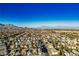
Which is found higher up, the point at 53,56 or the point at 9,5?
the point at 9,5

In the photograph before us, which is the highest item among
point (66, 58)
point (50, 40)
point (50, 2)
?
point (50, 2)

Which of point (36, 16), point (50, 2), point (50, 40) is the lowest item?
point (50, 40)

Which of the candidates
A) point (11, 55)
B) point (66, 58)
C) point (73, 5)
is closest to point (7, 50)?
point (11, 55)

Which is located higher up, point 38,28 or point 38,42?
point 38,28

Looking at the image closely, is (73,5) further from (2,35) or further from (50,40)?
(2,35)

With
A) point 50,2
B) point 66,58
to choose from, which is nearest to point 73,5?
point 50,2

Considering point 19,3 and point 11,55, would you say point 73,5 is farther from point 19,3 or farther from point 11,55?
point 11,55
